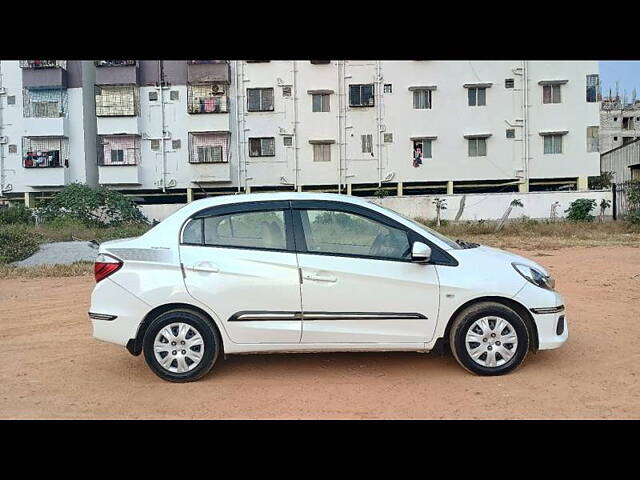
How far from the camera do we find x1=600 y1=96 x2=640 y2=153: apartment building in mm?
57000

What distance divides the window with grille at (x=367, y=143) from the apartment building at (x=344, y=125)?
61 mm

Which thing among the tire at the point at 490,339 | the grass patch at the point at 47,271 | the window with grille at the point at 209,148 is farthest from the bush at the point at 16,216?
the tire at the point at 490,339

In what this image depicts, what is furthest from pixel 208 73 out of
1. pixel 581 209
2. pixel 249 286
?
pixel 249 286

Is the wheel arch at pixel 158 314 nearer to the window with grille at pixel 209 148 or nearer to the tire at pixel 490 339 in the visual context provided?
the tire at pixel 490 339

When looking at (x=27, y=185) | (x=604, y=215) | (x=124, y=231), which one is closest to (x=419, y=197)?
(x=604, y=215)

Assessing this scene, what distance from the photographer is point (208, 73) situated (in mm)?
33438

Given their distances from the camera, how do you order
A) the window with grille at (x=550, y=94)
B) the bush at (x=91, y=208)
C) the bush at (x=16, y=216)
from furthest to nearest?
the window with grille at (x=550, y=94)
the bush at (x=91, y=208)
the bush at (x=16, y=216)

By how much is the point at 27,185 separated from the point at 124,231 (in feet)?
50.1

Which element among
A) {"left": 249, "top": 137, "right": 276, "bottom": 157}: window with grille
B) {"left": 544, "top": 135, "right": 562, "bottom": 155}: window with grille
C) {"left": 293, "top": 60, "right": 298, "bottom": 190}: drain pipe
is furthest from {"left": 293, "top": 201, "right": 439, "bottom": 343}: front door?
{"left": 544, "top": 135, "right": 562, "bottom": 155}: window with grille

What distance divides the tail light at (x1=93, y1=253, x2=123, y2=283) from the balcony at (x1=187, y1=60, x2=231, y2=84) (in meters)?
30.3

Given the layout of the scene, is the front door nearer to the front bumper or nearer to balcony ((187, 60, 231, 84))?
the front bumper

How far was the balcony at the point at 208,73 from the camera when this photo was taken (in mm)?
33406

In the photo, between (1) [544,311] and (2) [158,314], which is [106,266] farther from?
(1) [544,311]

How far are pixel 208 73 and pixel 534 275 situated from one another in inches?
1240
